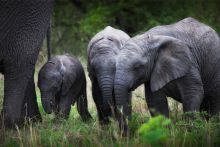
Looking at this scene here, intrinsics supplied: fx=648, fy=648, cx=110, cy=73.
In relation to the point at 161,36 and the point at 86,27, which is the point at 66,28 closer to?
the point at 86,27

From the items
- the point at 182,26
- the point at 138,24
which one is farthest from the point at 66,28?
the point at 182,26

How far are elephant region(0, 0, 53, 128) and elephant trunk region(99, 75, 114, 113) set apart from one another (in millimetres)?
961

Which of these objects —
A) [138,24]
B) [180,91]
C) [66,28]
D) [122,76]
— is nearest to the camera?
[122,76]

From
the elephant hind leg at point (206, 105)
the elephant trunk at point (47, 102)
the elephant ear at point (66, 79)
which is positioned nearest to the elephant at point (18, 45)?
the elephant trunk at point (47, 102)

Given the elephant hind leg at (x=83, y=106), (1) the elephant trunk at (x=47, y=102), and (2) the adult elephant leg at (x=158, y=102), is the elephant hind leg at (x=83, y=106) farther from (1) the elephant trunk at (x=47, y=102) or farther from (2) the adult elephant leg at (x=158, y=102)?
(2) the adult elephant leg at (x=158, y=102)

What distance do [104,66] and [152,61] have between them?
0.96m

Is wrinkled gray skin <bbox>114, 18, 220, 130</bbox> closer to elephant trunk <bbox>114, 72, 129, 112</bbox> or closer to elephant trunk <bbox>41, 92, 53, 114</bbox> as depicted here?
elephant trunk <bbox>114, 72, 129, 112</bbox>

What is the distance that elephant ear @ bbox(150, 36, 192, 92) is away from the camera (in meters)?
7.62

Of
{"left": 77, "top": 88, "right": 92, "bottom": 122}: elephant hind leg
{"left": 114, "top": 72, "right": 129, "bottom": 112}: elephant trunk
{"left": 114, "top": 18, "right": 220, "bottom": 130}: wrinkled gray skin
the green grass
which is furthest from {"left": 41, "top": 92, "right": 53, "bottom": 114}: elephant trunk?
{"left": 114, "top": 72, "right": 129, "bottom": 112}: elephant trunk

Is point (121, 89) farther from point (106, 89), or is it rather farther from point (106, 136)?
point (106, 89)

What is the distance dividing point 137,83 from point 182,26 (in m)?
1.17

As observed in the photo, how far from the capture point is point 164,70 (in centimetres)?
766

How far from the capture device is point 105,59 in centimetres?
856

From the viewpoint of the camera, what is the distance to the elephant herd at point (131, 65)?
750 cm
